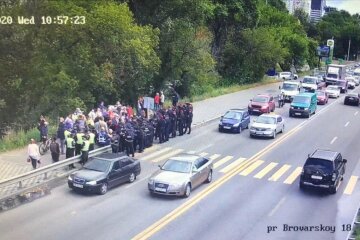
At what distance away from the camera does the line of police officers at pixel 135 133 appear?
64.6 feet

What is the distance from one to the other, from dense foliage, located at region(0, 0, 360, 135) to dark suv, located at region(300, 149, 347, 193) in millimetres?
8019

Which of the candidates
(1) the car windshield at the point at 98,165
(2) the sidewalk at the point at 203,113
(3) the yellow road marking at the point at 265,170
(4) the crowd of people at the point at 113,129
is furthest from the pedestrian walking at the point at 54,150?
(3) the yellow road marking at the point at 265,170

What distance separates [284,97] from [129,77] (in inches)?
840

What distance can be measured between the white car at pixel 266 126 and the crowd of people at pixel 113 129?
11.8 feet

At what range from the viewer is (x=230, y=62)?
192 feet

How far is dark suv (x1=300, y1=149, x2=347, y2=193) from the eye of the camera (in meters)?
18.5

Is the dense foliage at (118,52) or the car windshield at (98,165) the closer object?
the dense foliage at (118,52)

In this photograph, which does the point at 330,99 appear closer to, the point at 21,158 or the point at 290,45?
the point at 290,45

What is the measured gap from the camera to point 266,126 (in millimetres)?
28297

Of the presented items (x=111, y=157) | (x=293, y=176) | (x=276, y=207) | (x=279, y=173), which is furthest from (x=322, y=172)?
(x=111, y=157)

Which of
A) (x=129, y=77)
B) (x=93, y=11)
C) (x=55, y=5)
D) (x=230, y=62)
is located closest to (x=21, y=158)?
(x=129, y=77)

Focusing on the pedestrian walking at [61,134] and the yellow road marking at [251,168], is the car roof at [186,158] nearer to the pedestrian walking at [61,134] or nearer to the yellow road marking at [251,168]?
the yellow road marking at [251,168]

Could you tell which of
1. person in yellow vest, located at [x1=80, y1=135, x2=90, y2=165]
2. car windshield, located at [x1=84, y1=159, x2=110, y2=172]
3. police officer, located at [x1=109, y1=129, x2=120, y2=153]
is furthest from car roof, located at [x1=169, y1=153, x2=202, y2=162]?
police officer, located at [x1=109, y1=129, x2=120, y2=153]

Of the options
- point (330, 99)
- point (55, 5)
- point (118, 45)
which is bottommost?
point (330, 99)
